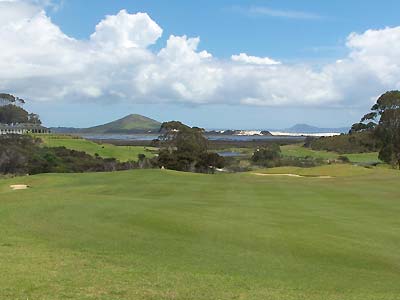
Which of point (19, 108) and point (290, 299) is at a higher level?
point (19, 108)

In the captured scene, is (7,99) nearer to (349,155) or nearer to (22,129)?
(22,129)

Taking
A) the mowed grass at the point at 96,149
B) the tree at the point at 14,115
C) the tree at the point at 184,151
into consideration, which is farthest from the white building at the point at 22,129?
the tree at the point at 184,151

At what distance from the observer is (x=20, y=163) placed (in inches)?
3219

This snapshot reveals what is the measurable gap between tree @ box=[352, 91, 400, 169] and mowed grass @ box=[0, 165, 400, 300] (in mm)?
49526

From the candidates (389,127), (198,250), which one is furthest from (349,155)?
(198,250)

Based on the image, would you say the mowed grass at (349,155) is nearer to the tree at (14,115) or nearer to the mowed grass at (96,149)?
the mowed grass at (96,149)

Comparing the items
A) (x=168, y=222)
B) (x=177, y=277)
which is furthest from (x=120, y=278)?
(x=168, y=222)

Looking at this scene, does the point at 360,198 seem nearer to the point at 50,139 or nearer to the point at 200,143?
the point at 200,143

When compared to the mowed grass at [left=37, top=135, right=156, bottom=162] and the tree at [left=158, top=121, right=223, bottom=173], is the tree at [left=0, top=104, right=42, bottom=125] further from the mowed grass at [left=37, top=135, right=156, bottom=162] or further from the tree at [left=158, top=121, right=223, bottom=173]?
the tree at [left=158, top=121, right=223, bottom=173]

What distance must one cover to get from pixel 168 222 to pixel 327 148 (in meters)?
132

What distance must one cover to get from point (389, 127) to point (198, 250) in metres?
64.3

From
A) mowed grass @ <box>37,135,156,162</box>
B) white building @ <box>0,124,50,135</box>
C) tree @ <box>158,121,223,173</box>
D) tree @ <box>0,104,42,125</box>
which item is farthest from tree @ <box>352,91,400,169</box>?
tree @ <box>0,104,42,125</box>

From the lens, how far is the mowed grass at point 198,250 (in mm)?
10336

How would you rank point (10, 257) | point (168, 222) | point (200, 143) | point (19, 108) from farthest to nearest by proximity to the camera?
1. point (19, 108)
2. point (200, 143)
3. point (168, 222)
4. point (10, 257)
